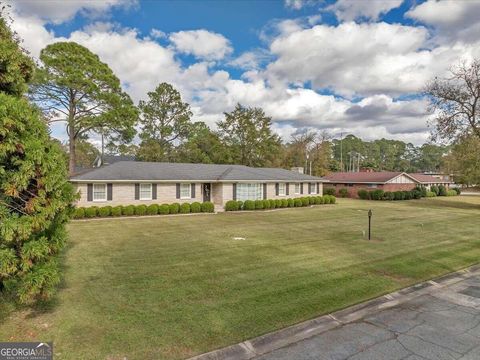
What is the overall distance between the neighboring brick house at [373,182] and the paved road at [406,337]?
33.9 meters

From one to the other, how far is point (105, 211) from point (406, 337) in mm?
18583

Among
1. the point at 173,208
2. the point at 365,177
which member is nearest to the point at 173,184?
the point at 173,208

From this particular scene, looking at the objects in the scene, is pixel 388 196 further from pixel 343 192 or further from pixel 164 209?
pixel 164 209

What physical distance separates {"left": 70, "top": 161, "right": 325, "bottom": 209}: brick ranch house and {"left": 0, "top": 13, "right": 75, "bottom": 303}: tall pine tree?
50.2 feet

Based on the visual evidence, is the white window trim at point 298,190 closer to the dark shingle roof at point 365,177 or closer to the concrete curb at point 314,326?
the dark shingle roof at point 365,177

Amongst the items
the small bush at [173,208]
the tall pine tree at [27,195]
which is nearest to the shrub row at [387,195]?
the small bush at [173,208]

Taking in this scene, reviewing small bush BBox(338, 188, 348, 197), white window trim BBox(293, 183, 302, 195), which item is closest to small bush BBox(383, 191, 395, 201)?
small bush BBox(338, 188, 348, 197)

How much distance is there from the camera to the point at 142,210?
70.2 ft

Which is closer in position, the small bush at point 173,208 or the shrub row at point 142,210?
the shrub row at point 142,210

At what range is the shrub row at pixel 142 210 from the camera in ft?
64.6

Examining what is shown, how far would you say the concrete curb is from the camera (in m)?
5.16

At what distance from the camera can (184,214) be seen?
74.3 ft

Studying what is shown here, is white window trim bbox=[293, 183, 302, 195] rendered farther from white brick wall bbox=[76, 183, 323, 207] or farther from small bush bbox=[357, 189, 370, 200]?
small bush bbox=[357, 189, 370, 200]

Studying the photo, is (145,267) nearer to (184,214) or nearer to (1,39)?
(1,39)
